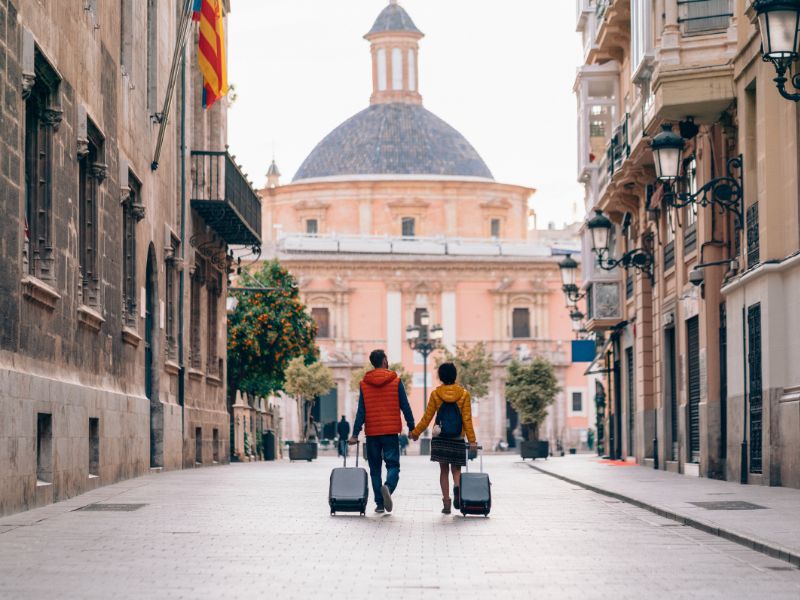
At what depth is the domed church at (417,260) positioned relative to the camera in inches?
3593

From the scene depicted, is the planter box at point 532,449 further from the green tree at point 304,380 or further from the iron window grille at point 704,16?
the iron window grille at point 704,16

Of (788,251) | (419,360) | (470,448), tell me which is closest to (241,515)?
(470,448)

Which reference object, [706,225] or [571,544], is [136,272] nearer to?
[706,225]

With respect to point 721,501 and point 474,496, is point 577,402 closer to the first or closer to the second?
point 721,501

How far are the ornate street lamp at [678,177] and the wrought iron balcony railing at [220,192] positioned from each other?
34.7 feet

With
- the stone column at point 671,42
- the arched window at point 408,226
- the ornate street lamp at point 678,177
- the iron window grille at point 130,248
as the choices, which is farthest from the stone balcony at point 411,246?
the ornate street lamp at point 678,177

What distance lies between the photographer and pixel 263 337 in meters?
49.7

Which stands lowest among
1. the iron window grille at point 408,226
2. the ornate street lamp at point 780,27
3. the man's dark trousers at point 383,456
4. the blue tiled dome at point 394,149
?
the man's dark trousers at point 383,456

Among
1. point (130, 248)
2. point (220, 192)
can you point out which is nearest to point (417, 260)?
point (220, 192)

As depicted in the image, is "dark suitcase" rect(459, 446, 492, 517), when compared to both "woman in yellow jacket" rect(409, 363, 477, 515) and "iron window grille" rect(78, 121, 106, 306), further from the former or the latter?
"iron window grille" rect(78, 121, 106, 306)

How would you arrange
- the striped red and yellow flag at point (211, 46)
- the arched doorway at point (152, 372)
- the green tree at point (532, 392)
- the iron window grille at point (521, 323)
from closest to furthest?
the arched doorway at point (152, 372) → the striped red and yellow flag at point (211, 46) → the green tree at point (532, 392) → the iron window grille at point (521, 323)

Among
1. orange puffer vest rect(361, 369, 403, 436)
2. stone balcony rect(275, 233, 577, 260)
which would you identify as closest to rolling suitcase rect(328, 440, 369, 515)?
orange puffer vest rect(361, 369, 403, 436)

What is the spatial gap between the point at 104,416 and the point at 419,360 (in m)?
70.9

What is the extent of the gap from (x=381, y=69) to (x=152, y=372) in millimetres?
81198
